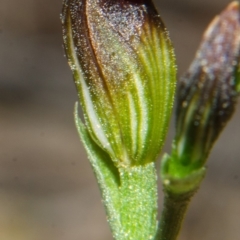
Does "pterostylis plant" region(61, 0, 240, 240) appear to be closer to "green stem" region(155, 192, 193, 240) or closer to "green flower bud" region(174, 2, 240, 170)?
"green stem" region(155, 192, 193, 240)

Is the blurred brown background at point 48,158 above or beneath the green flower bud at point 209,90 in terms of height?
beneath

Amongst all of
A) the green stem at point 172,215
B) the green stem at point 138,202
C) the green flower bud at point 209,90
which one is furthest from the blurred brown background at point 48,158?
the green flower bud at point 209,90

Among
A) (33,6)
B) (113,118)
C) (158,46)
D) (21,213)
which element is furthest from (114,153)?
(33,6)

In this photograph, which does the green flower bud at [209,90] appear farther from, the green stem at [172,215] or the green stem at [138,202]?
the green stem at [138,202]

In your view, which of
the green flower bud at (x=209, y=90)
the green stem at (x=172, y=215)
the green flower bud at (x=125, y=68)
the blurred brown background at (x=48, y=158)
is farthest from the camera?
the blurred brown background at (x=48, y=158)

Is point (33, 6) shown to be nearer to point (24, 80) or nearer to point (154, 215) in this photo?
point (24, 80)
